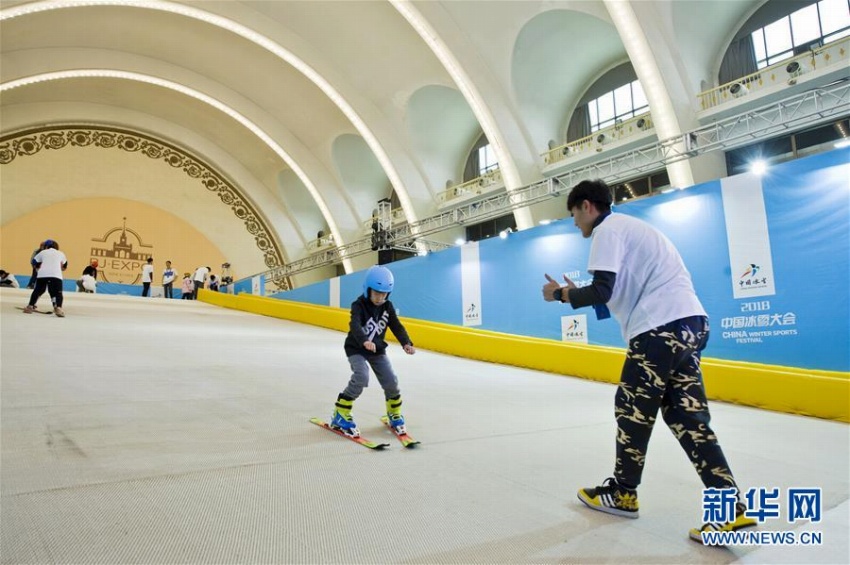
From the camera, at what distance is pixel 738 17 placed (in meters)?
15.3

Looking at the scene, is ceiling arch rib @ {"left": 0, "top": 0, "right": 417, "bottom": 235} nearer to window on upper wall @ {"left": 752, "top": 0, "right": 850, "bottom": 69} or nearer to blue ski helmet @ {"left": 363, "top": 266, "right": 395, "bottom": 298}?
window on upper wall @ {"left": 752, "top": 0, "right": 850, "bottom": 69}

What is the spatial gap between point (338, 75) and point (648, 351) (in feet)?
70.1

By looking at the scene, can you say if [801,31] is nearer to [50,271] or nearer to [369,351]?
[369,351]

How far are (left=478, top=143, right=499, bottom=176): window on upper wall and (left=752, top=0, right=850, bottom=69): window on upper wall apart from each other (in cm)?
1049

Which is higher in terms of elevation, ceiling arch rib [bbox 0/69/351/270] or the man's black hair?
ceiling arch rib [bbox 0/69/351/270]

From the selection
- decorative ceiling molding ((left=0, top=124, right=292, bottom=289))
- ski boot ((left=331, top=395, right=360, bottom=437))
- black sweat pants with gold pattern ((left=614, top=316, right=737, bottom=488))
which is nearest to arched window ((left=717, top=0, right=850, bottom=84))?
black sweat pants with gold pattern ((left=614, top=316, right=737, bottom=488))

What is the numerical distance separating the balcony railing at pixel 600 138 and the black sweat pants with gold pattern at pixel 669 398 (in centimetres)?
1565

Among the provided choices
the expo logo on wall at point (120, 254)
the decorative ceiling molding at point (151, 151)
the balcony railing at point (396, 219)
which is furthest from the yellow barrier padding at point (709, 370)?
the decorative ceiling molding at point (151, 151)

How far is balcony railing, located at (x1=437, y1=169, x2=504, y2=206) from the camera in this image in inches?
790

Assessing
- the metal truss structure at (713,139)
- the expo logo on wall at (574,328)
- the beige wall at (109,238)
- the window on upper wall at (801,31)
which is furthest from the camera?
the beige wall at (109,238)

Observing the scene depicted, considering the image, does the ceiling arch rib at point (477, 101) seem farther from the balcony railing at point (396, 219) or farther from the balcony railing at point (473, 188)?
the balcony railing at point (396, 219)

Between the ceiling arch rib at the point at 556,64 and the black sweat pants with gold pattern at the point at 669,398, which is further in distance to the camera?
the ceiling arch rib at the point at 556,64

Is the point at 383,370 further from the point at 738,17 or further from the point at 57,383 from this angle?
the point at 738,17

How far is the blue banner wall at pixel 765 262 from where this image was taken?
6.84 meters
